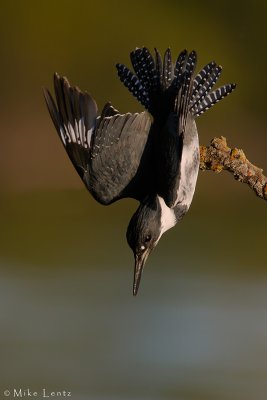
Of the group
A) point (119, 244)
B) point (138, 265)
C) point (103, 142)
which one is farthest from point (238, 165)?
point (119, 244)

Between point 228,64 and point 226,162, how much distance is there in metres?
7.46

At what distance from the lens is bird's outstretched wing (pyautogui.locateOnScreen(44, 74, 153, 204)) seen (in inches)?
295

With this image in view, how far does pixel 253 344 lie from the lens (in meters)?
10.5

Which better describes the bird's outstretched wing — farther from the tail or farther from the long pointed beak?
the long pointed beak

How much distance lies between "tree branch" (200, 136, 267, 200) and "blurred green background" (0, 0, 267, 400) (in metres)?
3.25

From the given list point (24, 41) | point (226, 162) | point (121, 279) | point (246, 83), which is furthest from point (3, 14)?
point (226, 162)

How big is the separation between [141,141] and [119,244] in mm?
5290

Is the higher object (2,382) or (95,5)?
(95,5)

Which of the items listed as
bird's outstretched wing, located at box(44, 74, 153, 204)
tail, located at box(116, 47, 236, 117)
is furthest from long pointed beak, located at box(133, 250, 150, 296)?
tail, located at box(116, 47, 236, 117)

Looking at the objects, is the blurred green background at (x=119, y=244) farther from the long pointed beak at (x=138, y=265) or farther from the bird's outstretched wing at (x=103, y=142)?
the bird's outstretched wing at (x=103, y=142)

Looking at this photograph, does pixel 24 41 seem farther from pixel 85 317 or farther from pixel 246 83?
pixel 85 317

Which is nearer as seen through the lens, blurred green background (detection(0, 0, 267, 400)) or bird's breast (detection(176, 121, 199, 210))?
bird's breast (detection(176, 121, 199, 210))


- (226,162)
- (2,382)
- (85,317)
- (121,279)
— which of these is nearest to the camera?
(226,162)

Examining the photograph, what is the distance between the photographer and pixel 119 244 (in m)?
12.7
